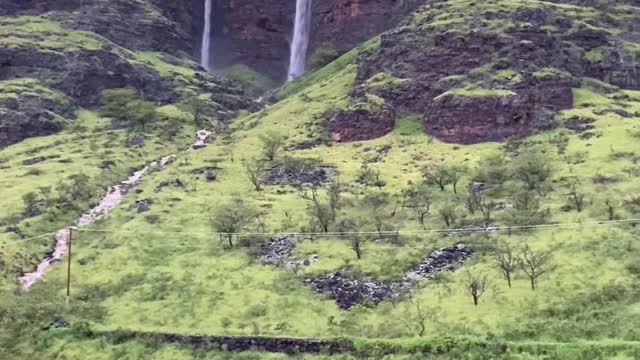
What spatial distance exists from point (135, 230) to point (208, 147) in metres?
36.7

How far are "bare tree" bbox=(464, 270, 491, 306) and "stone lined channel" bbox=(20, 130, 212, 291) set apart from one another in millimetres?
39032

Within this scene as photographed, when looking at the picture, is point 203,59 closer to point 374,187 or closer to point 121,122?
point 121,122

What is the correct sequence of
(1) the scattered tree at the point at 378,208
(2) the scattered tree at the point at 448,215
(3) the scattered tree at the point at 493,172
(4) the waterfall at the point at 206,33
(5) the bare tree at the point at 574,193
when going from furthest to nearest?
(4) the waterfall at the point at 206,33 < (3) the scattered tree at the point at 493,172 < (1) the scattered tree at the point at 378,208 < (2) the scattered tree at the point at 448,215 < (5) the bare tree at the point at 574,193

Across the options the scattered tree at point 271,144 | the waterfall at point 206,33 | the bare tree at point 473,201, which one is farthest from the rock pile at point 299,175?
the waterfall at point 206,33

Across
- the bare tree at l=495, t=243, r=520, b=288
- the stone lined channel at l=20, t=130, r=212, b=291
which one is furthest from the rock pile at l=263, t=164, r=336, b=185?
the bare tree at l=495, t=243, r=520, b=288

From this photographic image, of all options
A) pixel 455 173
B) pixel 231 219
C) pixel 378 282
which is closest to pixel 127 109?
pixel 231 219

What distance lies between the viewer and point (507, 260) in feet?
192

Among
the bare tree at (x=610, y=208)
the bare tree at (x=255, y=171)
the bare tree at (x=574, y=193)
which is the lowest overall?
the bare tree at (x=255, y=171)

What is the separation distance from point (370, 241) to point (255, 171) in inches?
1179

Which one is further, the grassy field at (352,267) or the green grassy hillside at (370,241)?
the green grassy hillside at (370,241)

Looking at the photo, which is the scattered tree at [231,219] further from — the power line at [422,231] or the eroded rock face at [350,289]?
the eroded rock face at [350,289]

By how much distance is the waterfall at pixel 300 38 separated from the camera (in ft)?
584

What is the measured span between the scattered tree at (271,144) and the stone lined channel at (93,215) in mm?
14905

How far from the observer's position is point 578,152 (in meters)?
82.8
